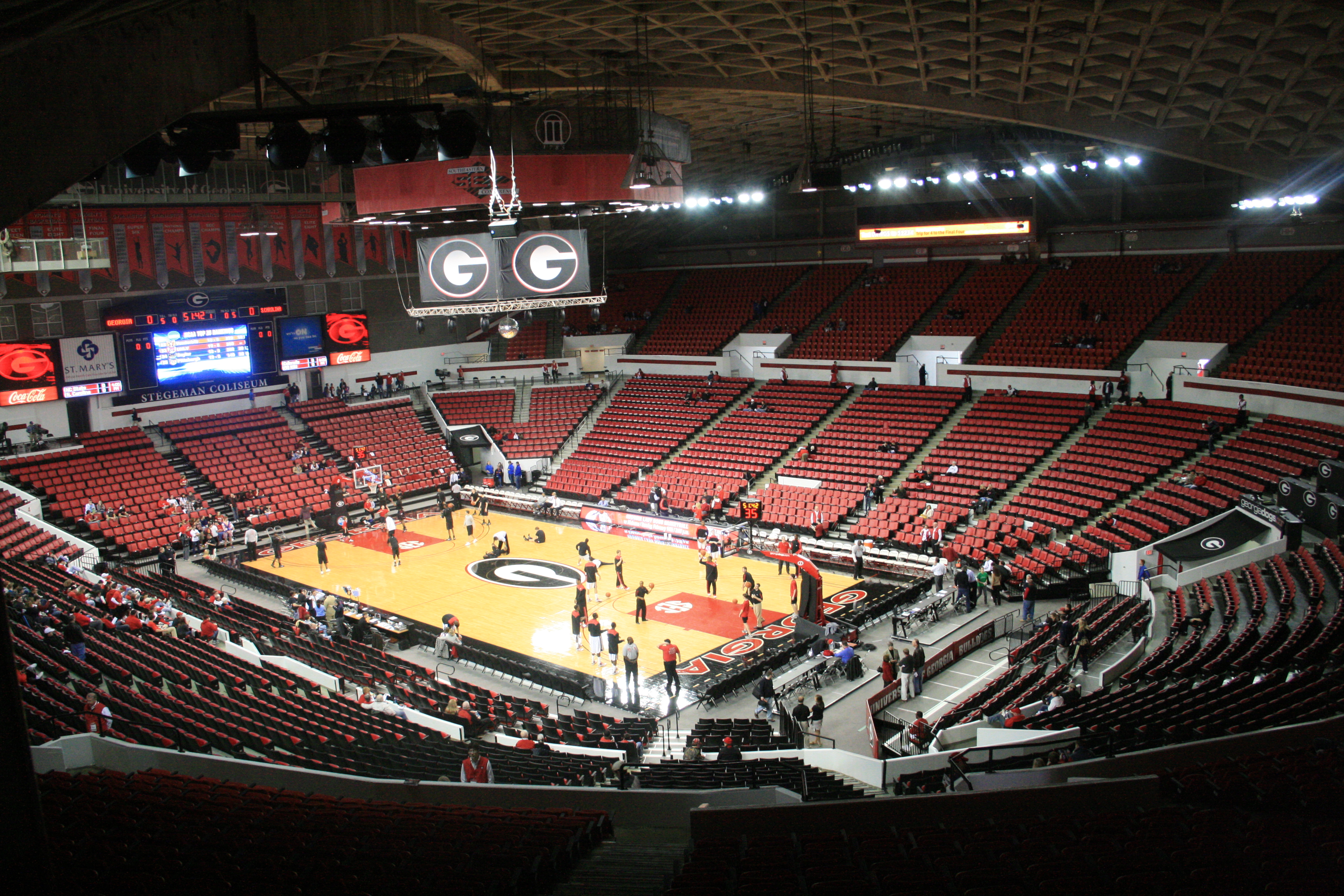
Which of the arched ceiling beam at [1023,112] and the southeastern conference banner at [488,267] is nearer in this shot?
the arched ceiling beam at [1023,112]

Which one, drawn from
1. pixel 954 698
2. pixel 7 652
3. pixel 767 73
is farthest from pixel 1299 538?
pixel 7 652

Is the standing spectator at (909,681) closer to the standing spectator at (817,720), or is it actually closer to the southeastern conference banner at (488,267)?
the standing spectator at (817,720)

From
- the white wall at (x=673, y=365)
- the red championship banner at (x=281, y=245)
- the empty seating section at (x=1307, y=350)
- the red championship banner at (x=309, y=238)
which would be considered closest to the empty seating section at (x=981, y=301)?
the white wall at (x=673, y=365)

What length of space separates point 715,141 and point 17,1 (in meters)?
30.3

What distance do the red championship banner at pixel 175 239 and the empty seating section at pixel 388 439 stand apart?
6241 millimetres

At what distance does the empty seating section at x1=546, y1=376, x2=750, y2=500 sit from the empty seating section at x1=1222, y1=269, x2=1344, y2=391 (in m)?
16.8

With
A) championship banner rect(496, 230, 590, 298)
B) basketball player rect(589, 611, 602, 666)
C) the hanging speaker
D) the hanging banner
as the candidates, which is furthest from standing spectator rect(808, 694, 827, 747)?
the hanging banner

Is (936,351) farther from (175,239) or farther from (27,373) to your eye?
(27,373)

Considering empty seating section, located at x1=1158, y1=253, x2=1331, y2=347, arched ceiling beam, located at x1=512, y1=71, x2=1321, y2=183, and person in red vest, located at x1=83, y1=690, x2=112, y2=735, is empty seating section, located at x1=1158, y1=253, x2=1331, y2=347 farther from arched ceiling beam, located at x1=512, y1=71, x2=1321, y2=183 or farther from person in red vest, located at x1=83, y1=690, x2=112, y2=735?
person in red vest, located at x1=83, y1=690, x2=112, y2=735

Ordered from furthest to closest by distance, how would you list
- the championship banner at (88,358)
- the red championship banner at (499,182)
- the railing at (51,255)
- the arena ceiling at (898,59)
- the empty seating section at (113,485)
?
the championship banner at (88,358)
the empty seating section at (113,485)
the railing at (51,255)
the red championship banner at (499,182)
the arena ceiling at (898,59)

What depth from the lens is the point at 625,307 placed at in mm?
44219

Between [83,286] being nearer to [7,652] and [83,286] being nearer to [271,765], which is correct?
[271,765]

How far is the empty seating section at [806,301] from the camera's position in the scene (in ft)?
127

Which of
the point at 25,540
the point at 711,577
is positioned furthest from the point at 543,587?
the point at 25,540
